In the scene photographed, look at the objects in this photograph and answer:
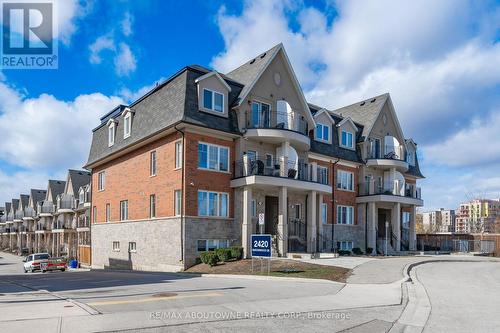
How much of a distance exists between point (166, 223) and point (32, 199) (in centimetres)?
6835

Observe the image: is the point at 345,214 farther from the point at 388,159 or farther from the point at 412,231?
the point at 412,231

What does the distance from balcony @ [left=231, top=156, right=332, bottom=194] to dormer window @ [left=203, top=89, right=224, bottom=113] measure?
351cm

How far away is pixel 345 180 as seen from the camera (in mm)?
36125

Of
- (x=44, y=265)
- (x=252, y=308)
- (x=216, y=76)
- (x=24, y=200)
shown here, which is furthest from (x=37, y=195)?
(x=252, y=308)

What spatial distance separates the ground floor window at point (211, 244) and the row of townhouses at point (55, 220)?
2355 centimetres

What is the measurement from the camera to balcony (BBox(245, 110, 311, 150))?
2686cm

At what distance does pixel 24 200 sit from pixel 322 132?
77.5 metres

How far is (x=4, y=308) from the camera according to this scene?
10602 millimetres

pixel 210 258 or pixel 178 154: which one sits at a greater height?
pixel 178 154

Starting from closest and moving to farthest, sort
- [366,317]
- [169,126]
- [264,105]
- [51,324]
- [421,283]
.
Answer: [51,324]
[366,317]
[421,283]
[169,126]
[264,105]

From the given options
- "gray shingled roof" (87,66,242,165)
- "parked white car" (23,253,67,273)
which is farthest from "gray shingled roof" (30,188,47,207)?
"gray shingled roof" (87,66,242,165)

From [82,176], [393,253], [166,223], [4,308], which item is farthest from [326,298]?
[82,176]

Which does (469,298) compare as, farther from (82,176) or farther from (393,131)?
(82,176)

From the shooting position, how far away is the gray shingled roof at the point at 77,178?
211 ft
